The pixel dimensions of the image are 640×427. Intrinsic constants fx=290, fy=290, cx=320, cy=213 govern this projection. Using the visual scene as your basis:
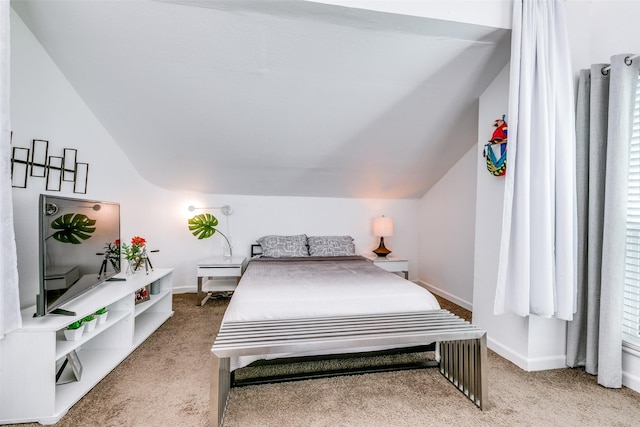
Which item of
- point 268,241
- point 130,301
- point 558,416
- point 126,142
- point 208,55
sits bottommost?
point 558,416

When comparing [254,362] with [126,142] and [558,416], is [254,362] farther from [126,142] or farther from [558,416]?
[126,142]

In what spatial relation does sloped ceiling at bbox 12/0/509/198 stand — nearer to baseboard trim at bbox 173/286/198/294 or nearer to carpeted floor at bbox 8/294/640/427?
baseboard trim at bbox 173/286/198/294

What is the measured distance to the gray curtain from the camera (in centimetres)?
172

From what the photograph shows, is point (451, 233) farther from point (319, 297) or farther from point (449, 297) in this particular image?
point (319, 297)

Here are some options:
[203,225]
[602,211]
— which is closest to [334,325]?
[602,211]

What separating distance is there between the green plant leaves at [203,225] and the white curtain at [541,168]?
3192mm

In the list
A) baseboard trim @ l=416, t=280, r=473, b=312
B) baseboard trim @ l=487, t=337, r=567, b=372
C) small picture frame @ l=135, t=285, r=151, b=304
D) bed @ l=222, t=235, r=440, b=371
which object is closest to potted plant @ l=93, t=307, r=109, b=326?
small picture frame @ l=135, t=285, r=151, b=304

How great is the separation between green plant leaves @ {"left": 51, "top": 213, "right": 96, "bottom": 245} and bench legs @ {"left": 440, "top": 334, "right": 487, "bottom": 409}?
96.7 inches

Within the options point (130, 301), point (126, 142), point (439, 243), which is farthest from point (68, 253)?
point (439, 243)

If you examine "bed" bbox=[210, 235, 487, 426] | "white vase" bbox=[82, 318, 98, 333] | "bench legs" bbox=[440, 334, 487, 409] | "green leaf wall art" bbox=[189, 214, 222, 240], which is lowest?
"bench legs" bbox=[440, 334, 487, 409]

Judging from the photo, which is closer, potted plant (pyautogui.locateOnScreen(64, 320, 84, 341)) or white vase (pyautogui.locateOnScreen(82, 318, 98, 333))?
potted plant (pyautogui.locateOnScreen(64, 320, 84, 341))

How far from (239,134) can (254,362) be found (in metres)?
2.06

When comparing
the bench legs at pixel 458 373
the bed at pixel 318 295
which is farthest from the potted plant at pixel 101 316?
the bench legs at pixel 458 373

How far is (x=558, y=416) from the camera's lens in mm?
1522
